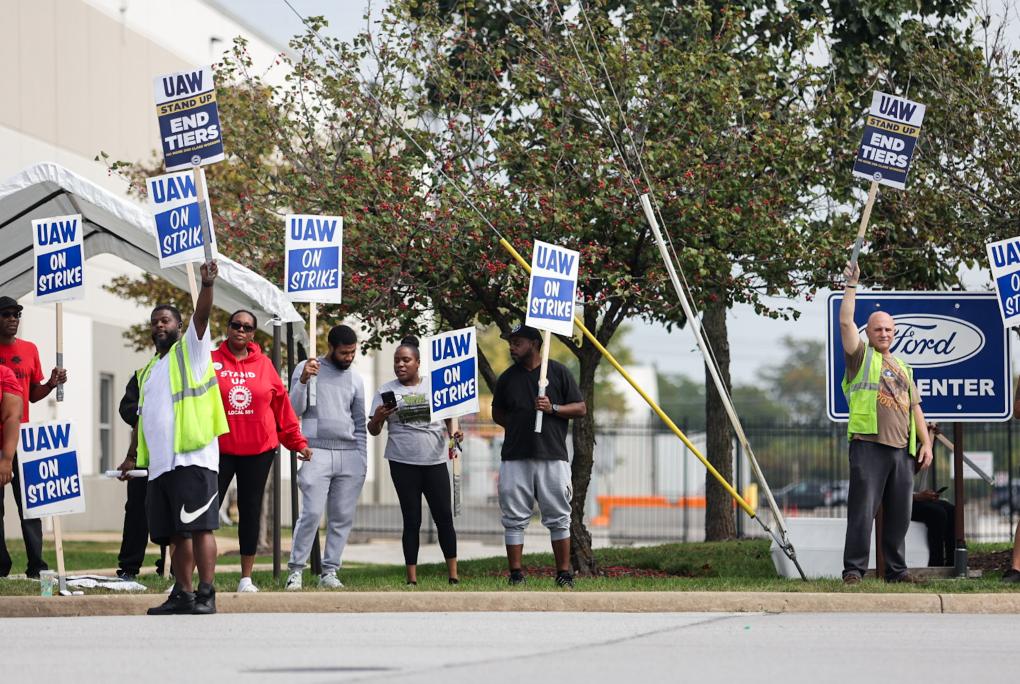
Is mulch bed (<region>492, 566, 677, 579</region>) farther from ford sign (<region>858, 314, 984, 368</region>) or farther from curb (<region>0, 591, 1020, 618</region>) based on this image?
curb (<region>0, 591, 1020, 618</region>)

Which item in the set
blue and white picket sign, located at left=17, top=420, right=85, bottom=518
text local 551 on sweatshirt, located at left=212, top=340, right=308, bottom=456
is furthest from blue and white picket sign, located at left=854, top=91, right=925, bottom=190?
blue and white picket sign, located at left=17, top=420, right=85, bottom=518

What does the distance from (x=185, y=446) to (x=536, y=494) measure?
3345 mm

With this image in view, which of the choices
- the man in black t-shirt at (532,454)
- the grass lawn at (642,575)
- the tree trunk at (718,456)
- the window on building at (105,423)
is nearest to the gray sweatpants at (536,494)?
the man in black t-shirt at (532,454)

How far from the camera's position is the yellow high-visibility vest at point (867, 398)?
39.4 ft

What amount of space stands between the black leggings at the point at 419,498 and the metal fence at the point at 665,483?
14.6 m

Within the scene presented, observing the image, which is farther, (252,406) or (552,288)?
(552,288)

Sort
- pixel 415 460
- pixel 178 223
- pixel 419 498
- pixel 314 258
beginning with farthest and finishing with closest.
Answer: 1. pixel 419 498
2. pixel 415 460
3. pixel 314 258
4. pixel 178 223

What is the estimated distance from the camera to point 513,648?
836cm

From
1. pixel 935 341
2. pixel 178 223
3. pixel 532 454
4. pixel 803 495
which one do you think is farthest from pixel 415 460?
pixel 803 495

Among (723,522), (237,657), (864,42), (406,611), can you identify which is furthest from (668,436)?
(237,657)

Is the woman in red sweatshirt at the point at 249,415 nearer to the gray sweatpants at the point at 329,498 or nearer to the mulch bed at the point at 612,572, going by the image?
the gray sweatpants at the point at 329,498

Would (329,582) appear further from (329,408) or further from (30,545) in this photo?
(30,545)

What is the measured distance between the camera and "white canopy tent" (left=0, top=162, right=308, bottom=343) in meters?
13.1

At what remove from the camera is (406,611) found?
35.9ft
